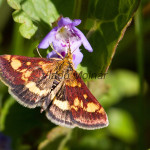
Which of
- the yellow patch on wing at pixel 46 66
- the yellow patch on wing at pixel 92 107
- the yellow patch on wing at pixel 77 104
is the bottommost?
the yellow patch on wing at pixel 92 107

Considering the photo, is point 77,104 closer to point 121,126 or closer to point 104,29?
point 104,29

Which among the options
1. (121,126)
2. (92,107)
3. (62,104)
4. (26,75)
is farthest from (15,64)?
(121,126)

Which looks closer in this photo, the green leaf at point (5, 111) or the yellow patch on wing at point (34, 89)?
the yellow patch on wing at point (34, 89)

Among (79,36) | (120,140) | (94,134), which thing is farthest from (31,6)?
(120,140)

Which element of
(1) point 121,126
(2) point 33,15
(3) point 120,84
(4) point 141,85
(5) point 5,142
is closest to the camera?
(2) point 33,15

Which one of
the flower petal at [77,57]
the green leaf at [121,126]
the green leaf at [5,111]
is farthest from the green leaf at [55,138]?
the green leaf at [121,126]

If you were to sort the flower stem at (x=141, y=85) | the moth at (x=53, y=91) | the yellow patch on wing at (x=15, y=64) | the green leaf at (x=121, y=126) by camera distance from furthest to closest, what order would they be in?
the green leaf at (x=121, y=126)
the flower stem at (x=141, y=85)
the yellow patch on wing at (x=15, y=64)
the moth at (x=53, y=91)

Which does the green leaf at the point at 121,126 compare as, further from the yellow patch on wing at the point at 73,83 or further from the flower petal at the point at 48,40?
the flower petal at the point at 48,40
